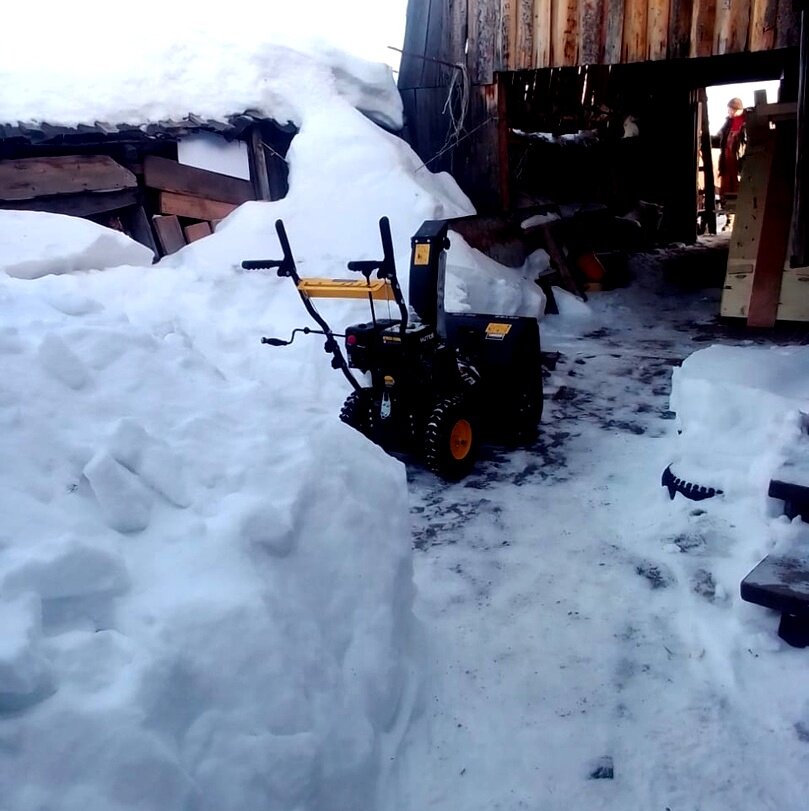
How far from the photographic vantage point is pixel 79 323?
3.03 m

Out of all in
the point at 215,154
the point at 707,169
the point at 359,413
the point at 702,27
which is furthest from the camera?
the point at 707,169

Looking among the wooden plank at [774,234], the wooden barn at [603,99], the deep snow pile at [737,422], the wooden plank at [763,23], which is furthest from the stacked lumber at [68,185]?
the wooden plank at [774,234]

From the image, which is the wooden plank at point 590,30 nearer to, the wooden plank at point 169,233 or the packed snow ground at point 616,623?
the packed snow ground at point 616,623

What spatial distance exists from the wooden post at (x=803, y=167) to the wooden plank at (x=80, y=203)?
23.4 feet

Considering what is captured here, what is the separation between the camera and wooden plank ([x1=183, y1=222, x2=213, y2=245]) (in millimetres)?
9086

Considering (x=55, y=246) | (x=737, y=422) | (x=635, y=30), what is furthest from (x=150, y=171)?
(x=737, y=422)

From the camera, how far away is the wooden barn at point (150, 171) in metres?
8.15

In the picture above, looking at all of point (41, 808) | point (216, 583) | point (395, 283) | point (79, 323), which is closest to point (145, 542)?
point (216, 583)

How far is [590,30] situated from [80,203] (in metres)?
6.03

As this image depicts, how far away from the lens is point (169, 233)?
895 cm

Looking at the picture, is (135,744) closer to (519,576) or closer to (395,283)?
(519,576)

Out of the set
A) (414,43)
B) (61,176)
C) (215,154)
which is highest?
(414,43)

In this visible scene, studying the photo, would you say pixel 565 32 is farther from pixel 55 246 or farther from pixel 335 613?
pixel 335 613

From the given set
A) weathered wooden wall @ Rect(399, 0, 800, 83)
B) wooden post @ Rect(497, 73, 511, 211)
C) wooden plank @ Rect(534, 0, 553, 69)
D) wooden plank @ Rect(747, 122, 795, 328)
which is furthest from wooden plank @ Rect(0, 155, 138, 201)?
wooden plank @ Rect(747, 122, 795, 328)
